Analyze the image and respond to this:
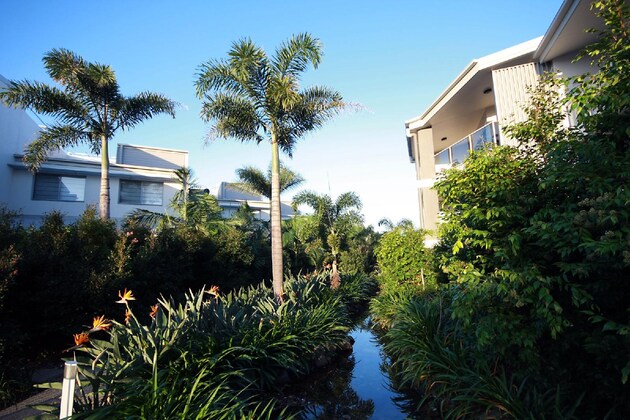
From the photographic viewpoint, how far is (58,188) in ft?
63.3

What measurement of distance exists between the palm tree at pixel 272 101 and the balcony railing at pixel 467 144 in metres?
4.48

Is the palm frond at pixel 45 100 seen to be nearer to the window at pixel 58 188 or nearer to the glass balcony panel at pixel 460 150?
the window at pixel 58 188

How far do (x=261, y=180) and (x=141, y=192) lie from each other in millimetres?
8585

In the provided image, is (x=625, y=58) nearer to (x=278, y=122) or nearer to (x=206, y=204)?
(x=278, y=122)

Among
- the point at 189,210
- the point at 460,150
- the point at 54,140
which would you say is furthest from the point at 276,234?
the point at 54,140

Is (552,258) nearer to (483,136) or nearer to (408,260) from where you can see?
(408,260)

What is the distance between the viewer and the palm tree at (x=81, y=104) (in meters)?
11.5

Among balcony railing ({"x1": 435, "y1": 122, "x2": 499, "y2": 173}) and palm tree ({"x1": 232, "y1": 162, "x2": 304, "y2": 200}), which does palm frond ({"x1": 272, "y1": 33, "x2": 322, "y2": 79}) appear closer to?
balcony railing ({"x1": 435, "y1": 122, "x2": 499, "y2": 173})

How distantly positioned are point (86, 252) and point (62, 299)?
1.08 meters

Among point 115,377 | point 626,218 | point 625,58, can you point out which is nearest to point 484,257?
point 626,218

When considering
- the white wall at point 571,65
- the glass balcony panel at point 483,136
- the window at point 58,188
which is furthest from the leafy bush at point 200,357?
the window at point 58,188

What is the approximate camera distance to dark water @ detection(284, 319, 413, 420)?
15.9 ft

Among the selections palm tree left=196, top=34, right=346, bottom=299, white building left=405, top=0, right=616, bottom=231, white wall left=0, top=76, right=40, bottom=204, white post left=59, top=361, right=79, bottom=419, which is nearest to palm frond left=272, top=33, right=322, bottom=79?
palm tree left=196, top=34, right=346, bottom=299

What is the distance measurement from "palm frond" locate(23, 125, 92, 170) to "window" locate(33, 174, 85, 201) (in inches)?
283
